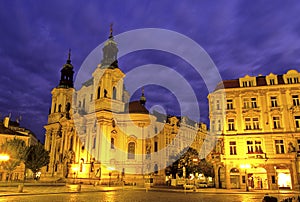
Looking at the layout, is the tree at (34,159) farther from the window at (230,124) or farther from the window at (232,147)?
the window at (230,124)

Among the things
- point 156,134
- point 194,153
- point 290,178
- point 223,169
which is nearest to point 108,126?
point 156,134

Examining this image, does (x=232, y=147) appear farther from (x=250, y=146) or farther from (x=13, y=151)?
(x=13, y=151)

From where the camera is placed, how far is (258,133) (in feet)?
112

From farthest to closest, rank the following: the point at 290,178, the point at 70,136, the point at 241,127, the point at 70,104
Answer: the point at 70,104 → the point at 70,136 → the point at 241,127 → the point at 290,178

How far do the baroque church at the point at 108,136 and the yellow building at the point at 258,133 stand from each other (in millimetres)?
23074

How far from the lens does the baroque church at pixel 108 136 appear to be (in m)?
54.6

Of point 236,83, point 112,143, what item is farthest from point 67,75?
point 236,83

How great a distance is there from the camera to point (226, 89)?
36656 millimetres

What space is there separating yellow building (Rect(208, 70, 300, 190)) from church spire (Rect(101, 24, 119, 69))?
33.6 m

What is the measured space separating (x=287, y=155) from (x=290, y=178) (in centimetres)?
276

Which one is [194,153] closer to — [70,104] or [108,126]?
[108,126]

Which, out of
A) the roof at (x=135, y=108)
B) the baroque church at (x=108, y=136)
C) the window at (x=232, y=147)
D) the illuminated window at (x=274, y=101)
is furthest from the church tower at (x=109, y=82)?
the illuminated window at (x=274, y=101)

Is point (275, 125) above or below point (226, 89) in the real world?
below

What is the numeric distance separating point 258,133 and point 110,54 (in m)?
41.5
